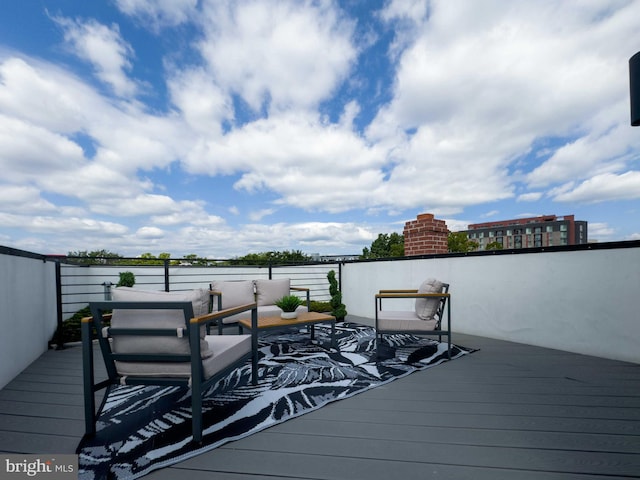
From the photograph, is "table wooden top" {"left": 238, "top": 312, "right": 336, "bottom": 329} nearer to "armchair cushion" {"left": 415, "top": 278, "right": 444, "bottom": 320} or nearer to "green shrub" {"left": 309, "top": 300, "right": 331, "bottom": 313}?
"armchair cushion" {"left": 415, "top": 278, "right": 444, "bottom": 320}

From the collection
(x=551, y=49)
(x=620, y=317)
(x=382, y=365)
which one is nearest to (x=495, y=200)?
(x=551, y=49)

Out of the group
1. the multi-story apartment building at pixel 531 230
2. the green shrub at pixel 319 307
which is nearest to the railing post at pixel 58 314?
the green shrub at pixel 319 307

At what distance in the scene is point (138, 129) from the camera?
671 centimetres

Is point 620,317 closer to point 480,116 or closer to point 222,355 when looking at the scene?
point 222,355

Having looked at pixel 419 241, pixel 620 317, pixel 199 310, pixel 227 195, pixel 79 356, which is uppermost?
pixel 227 195

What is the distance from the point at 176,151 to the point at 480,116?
24.6 ft

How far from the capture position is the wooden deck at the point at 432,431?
143 cm

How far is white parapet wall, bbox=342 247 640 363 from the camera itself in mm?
3113

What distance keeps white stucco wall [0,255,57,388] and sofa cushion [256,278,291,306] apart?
2.55 metres

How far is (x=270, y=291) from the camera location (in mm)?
4566

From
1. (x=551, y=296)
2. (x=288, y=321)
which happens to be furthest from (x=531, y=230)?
(x=288, y=321)

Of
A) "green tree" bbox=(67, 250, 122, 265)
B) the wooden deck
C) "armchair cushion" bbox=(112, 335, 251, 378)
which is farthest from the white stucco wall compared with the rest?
"armchair cushion" bbox=(112, 335, 251, 378)

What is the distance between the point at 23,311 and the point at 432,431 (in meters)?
3.89

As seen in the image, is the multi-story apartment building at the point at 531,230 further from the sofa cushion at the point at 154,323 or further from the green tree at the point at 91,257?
the sofa cushion at the point at 154,323
